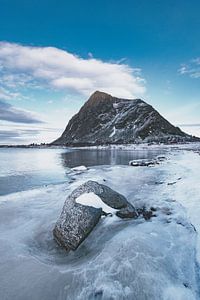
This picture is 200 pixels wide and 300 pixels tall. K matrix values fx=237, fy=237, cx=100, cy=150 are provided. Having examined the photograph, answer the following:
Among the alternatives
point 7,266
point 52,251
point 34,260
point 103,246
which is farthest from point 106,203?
point 7,266

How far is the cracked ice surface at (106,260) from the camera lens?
19.8ft

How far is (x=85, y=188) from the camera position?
36.2ft

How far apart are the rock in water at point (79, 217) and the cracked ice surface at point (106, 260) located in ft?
1.02

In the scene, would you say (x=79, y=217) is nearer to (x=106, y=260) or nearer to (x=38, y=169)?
(x=106, y=260)

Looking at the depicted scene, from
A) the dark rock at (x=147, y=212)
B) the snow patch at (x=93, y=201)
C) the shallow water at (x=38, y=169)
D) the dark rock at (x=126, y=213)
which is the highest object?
the snow patch at (x=93, y=201)

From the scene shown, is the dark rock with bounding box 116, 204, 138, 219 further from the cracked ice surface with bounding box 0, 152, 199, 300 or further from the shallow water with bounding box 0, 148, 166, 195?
the shallow water with bounding box 0, 148, 166, 195

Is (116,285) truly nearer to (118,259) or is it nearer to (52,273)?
(118,259)

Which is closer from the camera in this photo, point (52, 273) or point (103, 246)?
point (52, 273)

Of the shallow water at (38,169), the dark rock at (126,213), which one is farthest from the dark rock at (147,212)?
the shallow water at (38,169)

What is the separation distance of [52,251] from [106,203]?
3258 millimetres

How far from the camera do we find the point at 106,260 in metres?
7.38

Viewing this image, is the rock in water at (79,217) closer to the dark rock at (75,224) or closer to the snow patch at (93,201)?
the dark rock at (75,224)

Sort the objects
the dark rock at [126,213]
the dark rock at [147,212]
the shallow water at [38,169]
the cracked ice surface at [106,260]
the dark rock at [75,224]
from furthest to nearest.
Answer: the shallow water at [38,169], the dark rock at [147,212], the dark rock at [126,213], the dark rock at [75,224], the cracked ice surface at [106,260]

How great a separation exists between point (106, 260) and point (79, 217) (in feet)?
7.21
